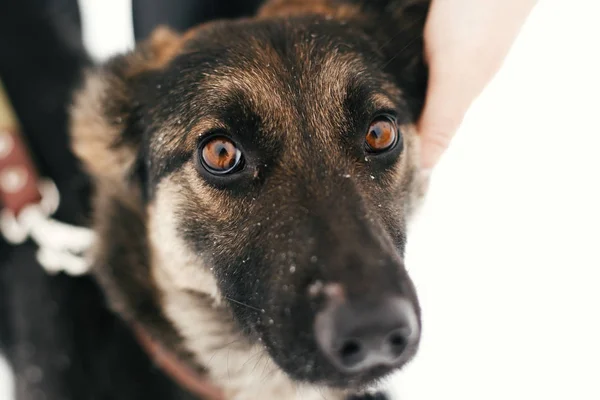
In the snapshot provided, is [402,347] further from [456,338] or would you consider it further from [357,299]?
[456,338]

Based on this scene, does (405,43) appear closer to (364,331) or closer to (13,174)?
(364,331)

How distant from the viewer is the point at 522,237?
281 cm

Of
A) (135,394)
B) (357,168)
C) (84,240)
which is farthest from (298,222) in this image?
(84,240)

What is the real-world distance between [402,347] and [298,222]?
0.46 m

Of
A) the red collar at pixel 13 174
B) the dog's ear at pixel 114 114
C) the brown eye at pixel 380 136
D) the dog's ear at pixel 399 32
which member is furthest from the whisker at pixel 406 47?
the red collar at pixel 13 174

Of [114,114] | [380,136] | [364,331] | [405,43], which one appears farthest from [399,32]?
[364,331]

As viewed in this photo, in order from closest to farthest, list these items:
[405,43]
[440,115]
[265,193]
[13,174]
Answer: [265,193] → [440,115] → [405,43] → [13,174]

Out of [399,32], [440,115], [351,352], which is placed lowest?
[351,352]

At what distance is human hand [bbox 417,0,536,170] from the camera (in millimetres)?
1873

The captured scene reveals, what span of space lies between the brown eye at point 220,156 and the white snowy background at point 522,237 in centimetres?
127

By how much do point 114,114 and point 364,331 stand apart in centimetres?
146

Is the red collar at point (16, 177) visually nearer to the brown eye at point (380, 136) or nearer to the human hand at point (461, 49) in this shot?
the brown eye at point (380, 136)

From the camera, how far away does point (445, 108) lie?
1.99m

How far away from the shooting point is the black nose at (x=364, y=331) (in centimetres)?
131
